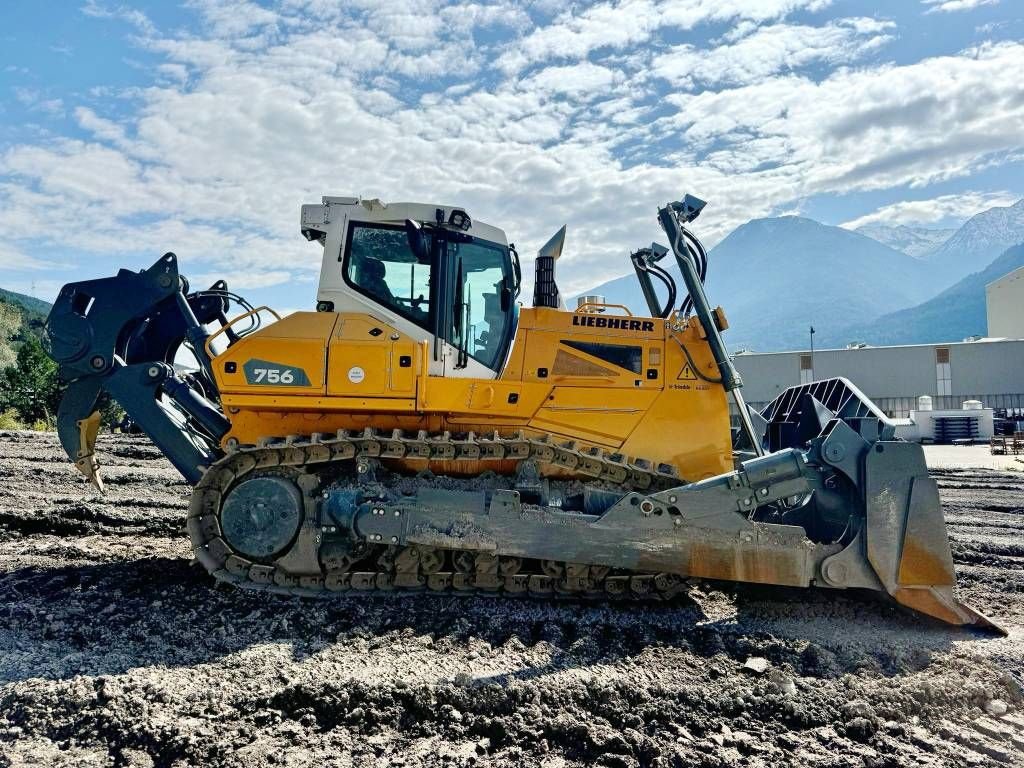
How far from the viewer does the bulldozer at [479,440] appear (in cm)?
512

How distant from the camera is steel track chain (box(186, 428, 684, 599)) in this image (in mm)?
5375

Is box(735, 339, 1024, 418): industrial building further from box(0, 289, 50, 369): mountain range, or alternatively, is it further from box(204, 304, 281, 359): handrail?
box(0, 289, 50, 369): mountain range

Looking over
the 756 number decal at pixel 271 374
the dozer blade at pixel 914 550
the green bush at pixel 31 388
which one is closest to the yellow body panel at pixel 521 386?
the 756 number decal at pixel 271 374

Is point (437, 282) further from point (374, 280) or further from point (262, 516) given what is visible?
point (262, 516)

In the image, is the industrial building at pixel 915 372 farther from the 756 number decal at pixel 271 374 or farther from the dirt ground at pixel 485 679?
the 756 number decal at pixel 271 374

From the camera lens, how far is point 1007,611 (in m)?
5.66

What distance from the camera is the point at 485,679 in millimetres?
4055

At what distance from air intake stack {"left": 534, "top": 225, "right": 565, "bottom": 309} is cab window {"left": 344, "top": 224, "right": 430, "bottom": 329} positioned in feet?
3.69

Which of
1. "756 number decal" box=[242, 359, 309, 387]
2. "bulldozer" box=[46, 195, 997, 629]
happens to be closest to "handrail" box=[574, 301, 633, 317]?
"bulldozer" box=[46, 195, 997, 629]

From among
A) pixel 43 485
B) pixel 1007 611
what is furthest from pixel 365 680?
pixel 43 485

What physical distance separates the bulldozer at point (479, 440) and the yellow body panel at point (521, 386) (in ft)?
0.06

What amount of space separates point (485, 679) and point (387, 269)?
3.51m

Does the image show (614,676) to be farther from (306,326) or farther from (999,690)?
(306,326)

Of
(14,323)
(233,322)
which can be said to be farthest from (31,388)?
(14,323)
